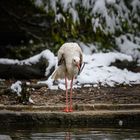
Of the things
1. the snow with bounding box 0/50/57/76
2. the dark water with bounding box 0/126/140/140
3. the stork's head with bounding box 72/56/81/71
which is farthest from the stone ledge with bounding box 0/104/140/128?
the snow with bounding box 0/50/57/76

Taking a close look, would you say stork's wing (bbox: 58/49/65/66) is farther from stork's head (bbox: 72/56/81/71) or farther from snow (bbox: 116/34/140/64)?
snow (bbox: 116/34/140/64)

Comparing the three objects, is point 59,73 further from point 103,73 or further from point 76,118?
point 103,73

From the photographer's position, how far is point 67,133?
9.53 metres

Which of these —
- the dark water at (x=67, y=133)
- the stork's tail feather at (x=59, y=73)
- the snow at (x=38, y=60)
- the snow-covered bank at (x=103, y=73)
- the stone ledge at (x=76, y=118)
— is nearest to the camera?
the dark water at (x=67, y=133)

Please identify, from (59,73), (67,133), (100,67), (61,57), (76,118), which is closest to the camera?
(67,133)

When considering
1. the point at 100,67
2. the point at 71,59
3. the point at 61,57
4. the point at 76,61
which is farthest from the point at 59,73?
the point at 100,67

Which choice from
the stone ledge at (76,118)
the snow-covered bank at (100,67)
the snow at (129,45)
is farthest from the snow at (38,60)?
the stone ledge at (76,118)

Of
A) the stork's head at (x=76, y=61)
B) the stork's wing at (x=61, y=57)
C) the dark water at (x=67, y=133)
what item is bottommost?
the dark water at (x=67, y=133)

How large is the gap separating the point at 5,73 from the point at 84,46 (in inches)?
110

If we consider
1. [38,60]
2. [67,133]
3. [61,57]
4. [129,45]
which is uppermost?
[129,45]

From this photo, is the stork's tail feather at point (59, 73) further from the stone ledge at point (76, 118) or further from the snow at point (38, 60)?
the snow at point (38, 60)

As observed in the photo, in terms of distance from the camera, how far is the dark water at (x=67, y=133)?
9023 millimetres

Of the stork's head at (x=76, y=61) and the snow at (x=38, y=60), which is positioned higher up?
the snow at (x=38, y=60)

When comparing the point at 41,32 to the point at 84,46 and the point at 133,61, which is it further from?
the point at 133,61
